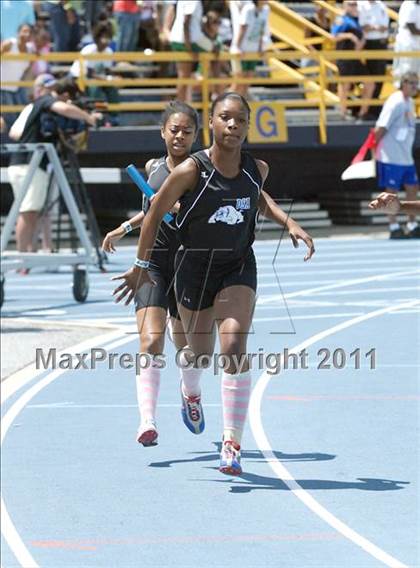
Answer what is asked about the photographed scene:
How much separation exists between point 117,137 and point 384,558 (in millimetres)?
12836

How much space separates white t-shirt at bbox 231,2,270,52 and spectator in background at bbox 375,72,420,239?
6.82ft

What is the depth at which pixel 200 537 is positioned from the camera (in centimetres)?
1409

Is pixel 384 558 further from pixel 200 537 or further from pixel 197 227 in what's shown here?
pixel 197 227

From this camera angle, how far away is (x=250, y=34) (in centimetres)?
2422

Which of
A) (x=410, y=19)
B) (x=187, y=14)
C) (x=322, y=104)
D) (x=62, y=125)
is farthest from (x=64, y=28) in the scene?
(x=62, y=125)

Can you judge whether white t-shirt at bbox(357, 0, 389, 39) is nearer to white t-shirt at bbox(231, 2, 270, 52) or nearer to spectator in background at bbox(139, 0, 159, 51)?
white t-shirt at bbox(231, 2, 270, 52)

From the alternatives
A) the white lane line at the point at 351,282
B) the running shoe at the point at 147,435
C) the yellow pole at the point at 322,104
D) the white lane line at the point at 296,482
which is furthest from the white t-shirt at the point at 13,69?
the running shoe at the point at 147,435

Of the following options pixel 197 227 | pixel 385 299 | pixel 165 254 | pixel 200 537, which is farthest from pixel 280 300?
pixel 197 227

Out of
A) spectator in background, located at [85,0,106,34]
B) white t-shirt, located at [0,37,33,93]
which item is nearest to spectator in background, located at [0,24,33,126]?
white t-shirt, located at [0,37,33,93]

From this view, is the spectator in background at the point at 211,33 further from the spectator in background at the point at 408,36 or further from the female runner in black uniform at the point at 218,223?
the female runner in black uniform at the point at 218,223

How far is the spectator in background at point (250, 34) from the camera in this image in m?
23.5

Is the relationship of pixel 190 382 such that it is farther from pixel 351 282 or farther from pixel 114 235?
pixel 351 282

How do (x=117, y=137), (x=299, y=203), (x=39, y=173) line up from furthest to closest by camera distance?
(x=299, y=203)
(x=117, y=137)
(x=39, y=173)

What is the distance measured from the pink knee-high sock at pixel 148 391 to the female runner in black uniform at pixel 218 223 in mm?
1438
